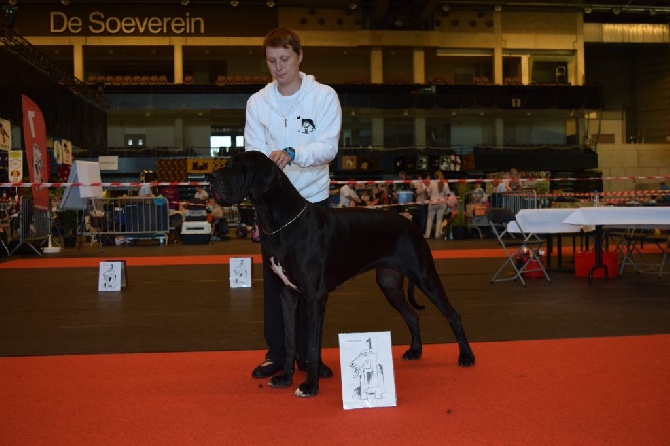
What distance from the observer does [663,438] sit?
2283 millimetres

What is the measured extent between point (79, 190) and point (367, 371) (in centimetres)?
994

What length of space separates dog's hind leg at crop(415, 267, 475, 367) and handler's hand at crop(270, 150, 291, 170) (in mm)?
860

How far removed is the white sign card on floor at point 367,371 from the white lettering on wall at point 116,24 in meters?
23.7

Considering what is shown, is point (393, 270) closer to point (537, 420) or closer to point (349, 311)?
point (537, 420)

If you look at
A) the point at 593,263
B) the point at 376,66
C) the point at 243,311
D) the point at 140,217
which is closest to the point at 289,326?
the point at 243,311

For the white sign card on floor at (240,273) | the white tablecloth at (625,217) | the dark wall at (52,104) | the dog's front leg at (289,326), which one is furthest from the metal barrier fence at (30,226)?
the dog's front leg at (289,326)

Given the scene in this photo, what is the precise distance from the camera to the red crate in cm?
713

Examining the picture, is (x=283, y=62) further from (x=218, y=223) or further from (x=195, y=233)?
(x=218, y=223)

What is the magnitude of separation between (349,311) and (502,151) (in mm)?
20239

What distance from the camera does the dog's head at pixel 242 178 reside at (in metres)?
2.63

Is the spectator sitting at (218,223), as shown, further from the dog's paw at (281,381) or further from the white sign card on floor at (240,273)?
the dog's paw at (281,381)

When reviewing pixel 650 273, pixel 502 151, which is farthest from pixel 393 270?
pixel 502 151

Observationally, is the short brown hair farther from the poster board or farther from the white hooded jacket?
the poster board

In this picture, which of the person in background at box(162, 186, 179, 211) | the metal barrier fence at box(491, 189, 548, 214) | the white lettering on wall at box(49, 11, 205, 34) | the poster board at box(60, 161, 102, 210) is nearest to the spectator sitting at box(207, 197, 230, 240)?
the poster board at box(60, 161, 102, 210)
